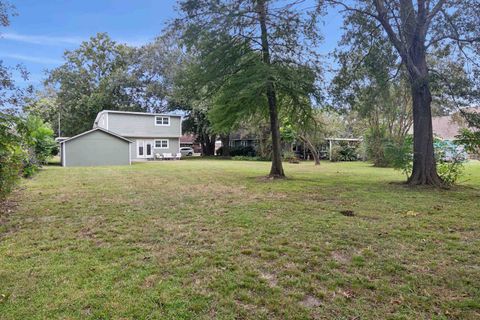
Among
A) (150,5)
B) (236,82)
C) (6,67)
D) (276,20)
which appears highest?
(150,5)

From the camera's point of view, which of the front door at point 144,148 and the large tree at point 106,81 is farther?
the large tree at point 106,81

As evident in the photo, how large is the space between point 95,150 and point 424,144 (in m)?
19.3

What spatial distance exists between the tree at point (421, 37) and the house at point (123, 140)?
56.5ft

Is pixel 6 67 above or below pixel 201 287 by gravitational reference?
above

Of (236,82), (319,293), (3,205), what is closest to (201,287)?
(319,293)

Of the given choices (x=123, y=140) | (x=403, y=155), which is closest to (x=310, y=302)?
(x=403, y=155)

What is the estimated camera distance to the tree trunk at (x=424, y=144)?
10438mm

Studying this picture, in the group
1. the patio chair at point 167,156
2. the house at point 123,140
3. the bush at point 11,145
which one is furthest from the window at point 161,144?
the bush at point 11,145

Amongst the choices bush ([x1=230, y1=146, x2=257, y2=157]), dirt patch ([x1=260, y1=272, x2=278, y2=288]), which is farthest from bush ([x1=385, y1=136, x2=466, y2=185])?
Result: bush ([x1=230, y1=146, x2=257, y2=157])

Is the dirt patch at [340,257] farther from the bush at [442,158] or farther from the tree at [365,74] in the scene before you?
the tree at [365,74]

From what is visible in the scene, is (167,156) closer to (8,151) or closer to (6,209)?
(6,209)

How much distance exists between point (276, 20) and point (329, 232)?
8.80 metres

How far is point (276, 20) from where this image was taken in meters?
11.4

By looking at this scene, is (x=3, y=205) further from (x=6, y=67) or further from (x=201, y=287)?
(x=201, y=287)
